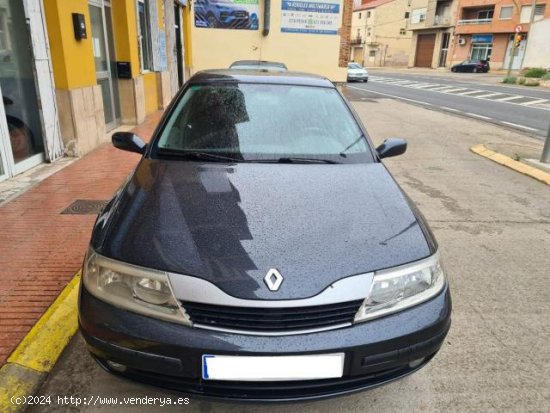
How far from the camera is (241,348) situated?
5.65 ft

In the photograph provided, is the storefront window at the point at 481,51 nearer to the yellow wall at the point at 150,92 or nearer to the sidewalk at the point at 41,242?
the yellow wall at the point at 150,92

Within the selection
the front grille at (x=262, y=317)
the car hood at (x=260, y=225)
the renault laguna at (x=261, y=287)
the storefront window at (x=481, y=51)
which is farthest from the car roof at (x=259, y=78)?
the storefront window at (x=481, y=51)

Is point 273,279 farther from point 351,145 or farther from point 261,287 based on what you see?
point 351,145

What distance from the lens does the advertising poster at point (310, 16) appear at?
581 inches

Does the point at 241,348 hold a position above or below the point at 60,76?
below

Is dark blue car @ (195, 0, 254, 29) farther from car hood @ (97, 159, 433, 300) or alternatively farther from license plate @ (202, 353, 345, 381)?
license plate @ (202, 353, 345, 381)

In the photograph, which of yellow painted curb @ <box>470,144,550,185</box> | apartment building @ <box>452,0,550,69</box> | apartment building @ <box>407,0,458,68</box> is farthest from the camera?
apartment building @ <box>407,0,458,68</box>

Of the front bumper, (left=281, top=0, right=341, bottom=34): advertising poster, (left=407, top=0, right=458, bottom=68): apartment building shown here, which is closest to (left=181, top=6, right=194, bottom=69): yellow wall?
(left=281, top=0, right=341, bottom=34): advertising poster

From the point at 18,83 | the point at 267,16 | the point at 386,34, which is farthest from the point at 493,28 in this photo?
the point at 18,83

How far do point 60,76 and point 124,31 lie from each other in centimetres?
320

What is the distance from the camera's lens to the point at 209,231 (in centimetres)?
205

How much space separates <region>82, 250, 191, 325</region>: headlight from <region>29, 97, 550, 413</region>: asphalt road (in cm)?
38

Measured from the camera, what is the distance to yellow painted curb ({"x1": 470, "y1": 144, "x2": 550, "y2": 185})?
665 cm

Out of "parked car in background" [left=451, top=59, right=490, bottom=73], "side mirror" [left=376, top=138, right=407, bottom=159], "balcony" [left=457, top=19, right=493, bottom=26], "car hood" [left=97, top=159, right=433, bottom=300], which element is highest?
"balcony" [left=457, top=19, right=493, bottom=26]
